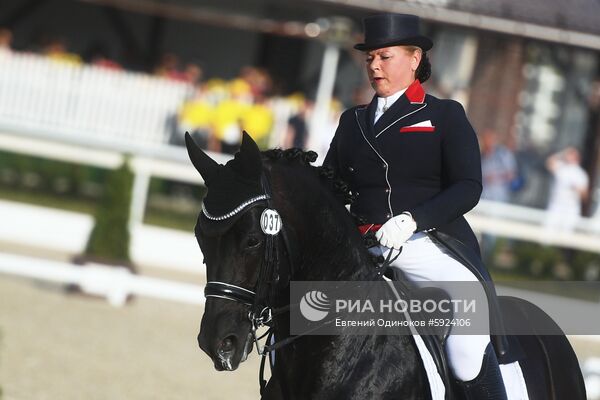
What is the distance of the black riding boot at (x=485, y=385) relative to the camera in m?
4.27

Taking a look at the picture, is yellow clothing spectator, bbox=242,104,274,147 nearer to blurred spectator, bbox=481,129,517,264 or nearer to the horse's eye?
blurred spectator, bbox=481,129,517,264

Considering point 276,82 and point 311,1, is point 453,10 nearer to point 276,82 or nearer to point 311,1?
point 311,1

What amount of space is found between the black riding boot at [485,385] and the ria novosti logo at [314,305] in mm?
611

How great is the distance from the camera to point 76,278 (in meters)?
11.5

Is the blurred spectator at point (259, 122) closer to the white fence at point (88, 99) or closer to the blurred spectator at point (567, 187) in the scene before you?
the white fence at point (88, 99)

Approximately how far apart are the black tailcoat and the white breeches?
0.11 metres

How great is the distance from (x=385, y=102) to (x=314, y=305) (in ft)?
2.95

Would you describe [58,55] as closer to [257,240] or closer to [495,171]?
[495,171]

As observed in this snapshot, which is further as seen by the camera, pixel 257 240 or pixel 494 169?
pixel 494 169

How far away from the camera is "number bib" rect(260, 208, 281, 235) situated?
12.7 ft

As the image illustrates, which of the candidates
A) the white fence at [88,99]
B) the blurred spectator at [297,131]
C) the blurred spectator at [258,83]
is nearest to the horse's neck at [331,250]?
the blurred spectator at [297,131]

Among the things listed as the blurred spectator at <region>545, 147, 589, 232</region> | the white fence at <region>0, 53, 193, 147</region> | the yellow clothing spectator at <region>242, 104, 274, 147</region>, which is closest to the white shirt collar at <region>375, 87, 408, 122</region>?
the yellow clothing spectator at <region>242, 104, 274, 147</region>

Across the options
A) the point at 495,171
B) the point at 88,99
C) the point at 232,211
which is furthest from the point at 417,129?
the point at 88,99

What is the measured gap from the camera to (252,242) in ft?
12.6
